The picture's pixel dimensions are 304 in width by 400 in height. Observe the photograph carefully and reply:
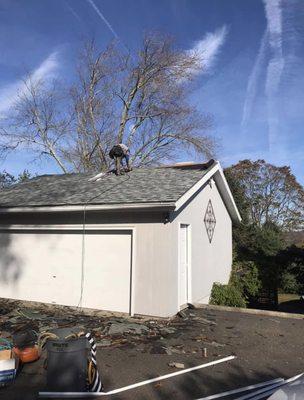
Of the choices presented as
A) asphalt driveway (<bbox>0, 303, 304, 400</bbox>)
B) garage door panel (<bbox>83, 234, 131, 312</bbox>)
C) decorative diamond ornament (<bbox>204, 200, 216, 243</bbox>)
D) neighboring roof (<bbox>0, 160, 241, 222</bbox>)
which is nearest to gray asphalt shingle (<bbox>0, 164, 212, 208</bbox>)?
neighboring roof (<bbox>0, 160, 241, 222</bbox>)

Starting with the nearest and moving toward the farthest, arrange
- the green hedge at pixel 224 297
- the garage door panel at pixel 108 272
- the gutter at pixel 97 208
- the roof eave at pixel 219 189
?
the gutter at pixel 97 208, the roof eave at pixel 219 189, the garage door panel at pixel 108 272, the green hedge at pixel 224 297

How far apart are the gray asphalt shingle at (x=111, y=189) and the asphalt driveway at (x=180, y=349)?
10.1 ft

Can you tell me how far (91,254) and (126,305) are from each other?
1771 mm

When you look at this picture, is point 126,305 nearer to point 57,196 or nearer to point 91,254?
point 91,254

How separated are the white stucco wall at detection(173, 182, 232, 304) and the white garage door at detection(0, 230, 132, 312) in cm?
189

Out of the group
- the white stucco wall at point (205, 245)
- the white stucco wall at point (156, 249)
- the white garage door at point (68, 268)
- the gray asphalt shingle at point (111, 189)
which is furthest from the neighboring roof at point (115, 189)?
the white garage door at point (68, 268)

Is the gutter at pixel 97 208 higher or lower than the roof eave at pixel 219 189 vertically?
lower

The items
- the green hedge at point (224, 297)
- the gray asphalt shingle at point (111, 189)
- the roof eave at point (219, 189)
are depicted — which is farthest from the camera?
the green hedge at point (224, 297)

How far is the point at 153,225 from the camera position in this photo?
10578 mm

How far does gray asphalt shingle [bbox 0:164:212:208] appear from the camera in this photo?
11.1 meters

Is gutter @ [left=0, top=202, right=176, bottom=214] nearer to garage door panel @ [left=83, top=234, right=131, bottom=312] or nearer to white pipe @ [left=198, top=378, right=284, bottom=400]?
garage door panel @ [left=83, top=234, right=131, bottom=312]

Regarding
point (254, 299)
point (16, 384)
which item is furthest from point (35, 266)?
point (254, 299)

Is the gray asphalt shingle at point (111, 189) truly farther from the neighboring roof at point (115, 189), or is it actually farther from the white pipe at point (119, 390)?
the white pipe at point (119, 390)

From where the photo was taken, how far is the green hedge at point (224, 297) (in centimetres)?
1390
